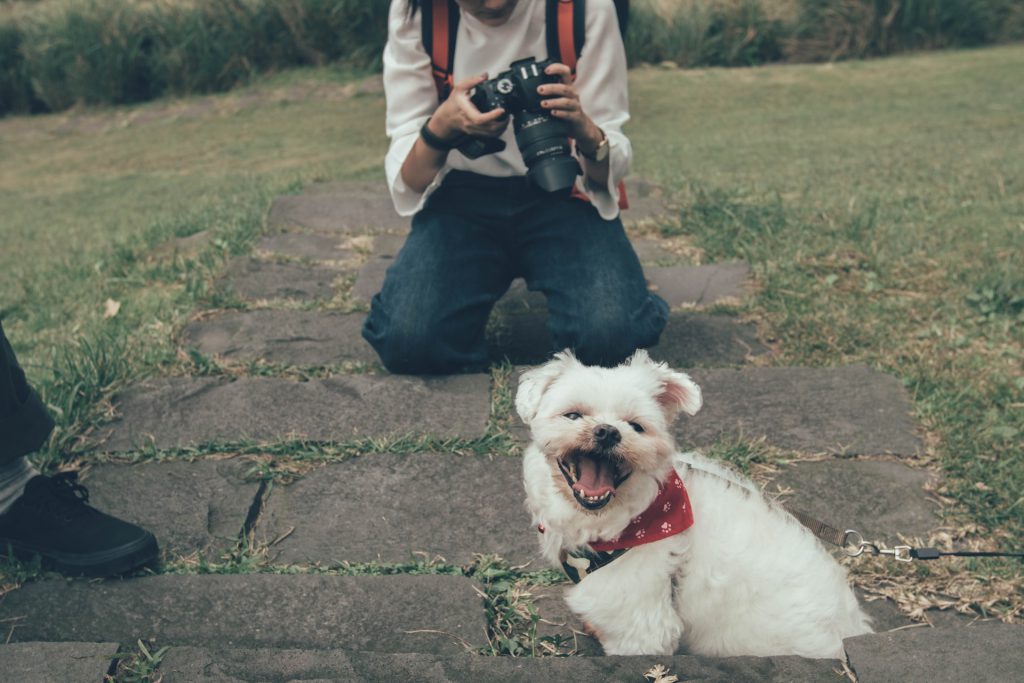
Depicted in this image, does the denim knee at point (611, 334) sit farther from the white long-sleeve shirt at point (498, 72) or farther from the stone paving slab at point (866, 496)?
the stone paving slab at point (866, 496)

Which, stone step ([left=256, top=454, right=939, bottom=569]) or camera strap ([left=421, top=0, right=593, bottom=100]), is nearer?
stone step ([left=256, top=454, right=939, bottom=569])

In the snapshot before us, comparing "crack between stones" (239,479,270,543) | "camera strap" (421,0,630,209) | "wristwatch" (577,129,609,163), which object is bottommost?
"crack between stones" (239,479,270,543)

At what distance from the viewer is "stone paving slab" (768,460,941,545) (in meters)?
2.38

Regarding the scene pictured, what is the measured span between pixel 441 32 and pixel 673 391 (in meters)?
1.59

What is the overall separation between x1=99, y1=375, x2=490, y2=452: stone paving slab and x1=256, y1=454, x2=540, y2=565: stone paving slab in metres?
0.18

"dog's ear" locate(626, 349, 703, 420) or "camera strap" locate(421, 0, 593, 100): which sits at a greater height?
"camera strap" locate(421, 0, 593, 100)

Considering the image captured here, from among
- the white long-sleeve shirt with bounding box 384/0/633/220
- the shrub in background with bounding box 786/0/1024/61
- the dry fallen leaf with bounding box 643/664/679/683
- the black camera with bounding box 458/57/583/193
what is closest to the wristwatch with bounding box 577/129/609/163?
the white long-sleeve shirt with bounding box 384/0/633/220

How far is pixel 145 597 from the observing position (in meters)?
2.13

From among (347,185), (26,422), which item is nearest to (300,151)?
(347,185)

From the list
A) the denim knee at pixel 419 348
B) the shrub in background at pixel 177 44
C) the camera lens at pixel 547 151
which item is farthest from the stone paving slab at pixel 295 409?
the shrub in background at pixel 177 44

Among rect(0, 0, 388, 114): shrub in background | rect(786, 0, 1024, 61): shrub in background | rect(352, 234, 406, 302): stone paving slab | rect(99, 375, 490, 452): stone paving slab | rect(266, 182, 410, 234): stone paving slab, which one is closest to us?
rect(99, 375, 490, 452): stone paving slab

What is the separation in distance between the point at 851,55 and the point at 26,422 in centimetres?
940

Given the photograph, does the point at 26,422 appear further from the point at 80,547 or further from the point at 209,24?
the point at 209,24

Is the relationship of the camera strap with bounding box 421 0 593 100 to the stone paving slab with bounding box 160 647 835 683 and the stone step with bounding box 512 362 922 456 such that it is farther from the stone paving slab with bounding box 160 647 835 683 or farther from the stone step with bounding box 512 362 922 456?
the stone paving slab with bounding box 160 647 835 683
